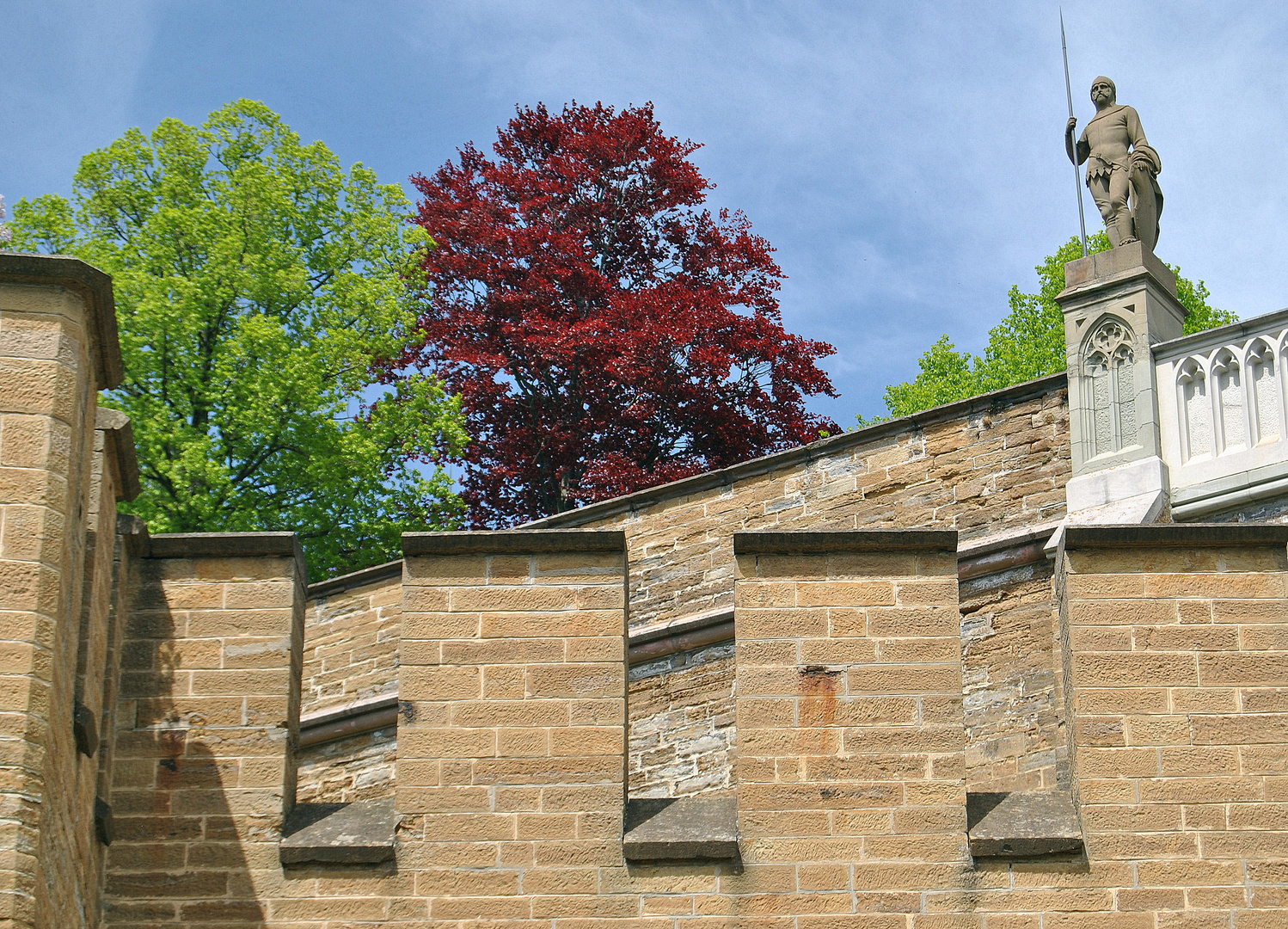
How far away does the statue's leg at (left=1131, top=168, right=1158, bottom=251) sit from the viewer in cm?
1170

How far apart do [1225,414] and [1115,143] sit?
2.21 meters

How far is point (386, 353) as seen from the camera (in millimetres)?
17922

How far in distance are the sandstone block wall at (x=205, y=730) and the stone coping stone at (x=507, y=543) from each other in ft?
1.49

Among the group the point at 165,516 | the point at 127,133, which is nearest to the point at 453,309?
the point at 127,133

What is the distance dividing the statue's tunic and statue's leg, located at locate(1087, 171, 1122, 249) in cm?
3

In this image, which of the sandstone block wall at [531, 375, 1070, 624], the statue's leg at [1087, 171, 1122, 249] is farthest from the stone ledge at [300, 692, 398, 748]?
the statue's leg at [1087, 171, 1122, 249]

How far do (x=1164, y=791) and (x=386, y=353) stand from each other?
1285cm

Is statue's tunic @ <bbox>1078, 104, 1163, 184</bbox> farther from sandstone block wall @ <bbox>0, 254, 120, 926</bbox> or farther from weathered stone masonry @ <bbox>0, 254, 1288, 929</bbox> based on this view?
sandstone block wall @ <bbox>0, 254, 120, 926</bbox>

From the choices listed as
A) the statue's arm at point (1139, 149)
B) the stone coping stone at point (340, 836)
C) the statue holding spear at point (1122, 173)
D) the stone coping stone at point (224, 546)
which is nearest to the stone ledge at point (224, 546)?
the stone coping stone at point (224, 546)

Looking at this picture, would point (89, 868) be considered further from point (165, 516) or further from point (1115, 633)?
point (165, 516)

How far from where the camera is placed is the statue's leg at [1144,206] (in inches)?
461

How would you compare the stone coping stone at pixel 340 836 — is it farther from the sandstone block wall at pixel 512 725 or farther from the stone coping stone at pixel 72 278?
the stone coping stone at pixel 72 278

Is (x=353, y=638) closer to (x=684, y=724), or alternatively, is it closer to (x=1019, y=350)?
(x=684, y=724)

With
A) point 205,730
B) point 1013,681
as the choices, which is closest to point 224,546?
point 205,730
